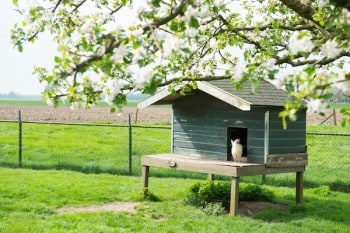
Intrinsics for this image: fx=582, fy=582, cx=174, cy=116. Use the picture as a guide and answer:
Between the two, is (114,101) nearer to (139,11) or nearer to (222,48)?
(139,11)

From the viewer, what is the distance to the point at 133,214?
9688mm

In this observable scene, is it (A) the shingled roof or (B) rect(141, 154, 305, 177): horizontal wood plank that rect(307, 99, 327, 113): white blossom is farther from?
(B) rect(141, 154, 305, 177): horizontal wood plank

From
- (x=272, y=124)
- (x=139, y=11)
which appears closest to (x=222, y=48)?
(x=272, y=124)

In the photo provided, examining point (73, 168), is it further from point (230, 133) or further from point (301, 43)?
point (301, 43)

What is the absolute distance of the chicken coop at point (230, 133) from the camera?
34.1ft

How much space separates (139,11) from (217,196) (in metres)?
7.10

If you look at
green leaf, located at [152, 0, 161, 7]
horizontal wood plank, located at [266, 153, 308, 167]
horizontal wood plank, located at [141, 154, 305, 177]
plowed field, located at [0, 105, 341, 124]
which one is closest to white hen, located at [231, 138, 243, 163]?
horizontal wood plank, located at [141, 154, 305, 177]

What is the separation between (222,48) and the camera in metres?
9.65

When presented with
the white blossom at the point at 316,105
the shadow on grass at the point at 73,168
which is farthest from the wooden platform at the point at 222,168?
the white blossom at the point at 316,105

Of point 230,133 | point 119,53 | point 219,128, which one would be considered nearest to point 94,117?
point 230,133

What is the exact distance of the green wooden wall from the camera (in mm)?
10586

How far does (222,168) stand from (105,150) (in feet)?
27.9

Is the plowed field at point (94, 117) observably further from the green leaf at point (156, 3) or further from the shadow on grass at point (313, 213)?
the green leaf at point (156, 3)

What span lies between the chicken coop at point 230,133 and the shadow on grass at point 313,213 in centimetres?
49
